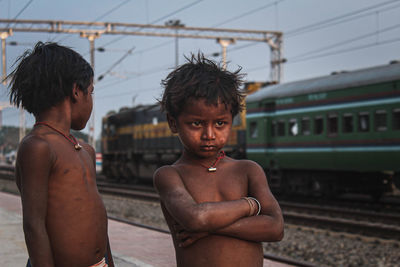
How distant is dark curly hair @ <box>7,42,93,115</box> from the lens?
2309 millimetres

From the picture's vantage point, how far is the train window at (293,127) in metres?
16.3

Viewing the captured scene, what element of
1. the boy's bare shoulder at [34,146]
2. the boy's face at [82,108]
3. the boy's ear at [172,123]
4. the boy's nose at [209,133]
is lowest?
the boy's bare shoulder at [34,146]

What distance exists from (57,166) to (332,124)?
1351 cm

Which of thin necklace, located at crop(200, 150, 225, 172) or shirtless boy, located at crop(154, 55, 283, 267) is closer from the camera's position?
shirtless boy, located at crop(154, 55, 283, 267)

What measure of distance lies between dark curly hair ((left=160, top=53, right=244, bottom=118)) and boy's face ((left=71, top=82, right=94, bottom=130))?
33 cm

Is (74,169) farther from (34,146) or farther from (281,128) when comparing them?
(281,128)

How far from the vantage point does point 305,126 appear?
1596cm

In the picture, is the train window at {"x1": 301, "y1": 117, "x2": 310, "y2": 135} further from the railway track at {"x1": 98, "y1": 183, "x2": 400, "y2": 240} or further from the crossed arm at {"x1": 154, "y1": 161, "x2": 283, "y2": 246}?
the crossed arm at {"x1": 154, "y1": 161, "x2": 283, "y2": 246}

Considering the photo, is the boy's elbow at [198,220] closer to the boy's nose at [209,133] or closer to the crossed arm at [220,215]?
the crossed arm at [220,215]

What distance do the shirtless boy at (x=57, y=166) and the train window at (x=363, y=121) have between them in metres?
12.4

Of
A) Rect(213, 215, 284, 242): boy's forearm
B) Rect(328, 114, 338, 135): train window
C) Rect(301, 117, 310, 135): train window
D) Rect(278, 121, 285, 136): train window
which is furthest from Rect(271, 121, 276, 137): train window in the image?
Rect(213, 215, 284, 242): boy's forearm

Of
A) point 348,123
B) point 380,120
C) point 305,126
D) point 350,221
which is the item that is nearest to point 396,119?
point 380,120


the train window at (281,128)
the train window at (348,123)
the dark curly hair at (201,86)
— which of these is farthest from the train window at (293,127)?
the dark curly hair at (201,86)

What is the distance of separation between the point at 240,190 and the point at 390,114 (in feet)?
38.9
